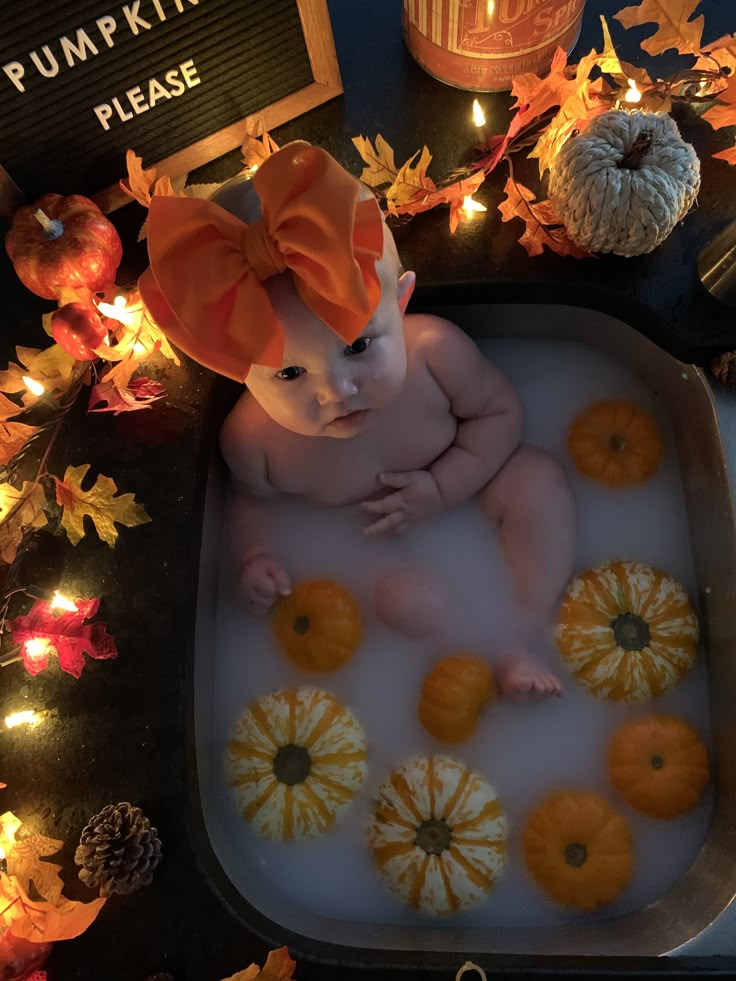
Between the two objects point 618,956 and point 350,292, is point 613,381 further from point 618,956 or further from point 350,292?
point 618,956

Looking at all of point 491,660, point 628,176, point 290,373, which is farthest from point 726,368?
point 290,373

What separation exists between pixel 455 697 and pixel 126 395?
66 centimetres

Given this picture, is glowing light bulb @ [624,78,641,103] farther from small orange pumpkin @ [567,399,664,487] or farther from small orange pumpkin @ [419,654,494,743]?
small orange pumpkin @ [419,654,494,743]

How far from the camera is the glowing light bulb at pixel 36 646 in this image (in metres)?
1.14

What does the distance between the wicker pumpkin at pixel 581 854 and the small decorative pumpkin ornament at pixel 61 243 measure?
1023 millimetres

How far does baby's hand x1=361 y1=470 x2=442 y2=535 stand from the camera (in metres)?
1.29

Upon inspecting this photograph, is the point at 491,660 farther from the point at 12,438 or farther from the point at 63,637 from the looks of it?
the point at 12,438

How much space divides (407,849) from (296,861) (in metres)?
0.18

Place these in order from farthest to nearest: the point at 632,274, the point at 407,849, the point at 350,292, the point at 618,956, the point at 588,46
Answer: the point at 588,46 → the point at 632,274 → the point at 407,849 → the point at 618,956 → the point at 350,292

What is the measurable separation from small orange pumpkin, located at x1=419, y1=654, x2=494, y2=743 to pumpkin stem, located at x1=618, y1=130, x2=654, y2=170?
0.73 m

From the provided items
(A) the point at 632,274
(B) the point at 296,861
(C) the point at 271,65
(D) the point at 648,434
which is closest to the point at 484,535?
(D) the point at 648,434

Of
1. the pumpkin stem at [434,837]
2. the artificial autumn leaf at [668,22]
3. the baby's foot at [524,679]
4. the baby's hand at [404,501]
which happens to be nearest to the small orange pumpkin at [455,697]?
the baby's foot at [524,679]

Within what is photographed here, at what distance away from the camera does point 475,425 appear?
129cm

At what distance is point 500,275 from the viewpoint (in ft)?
4.17
